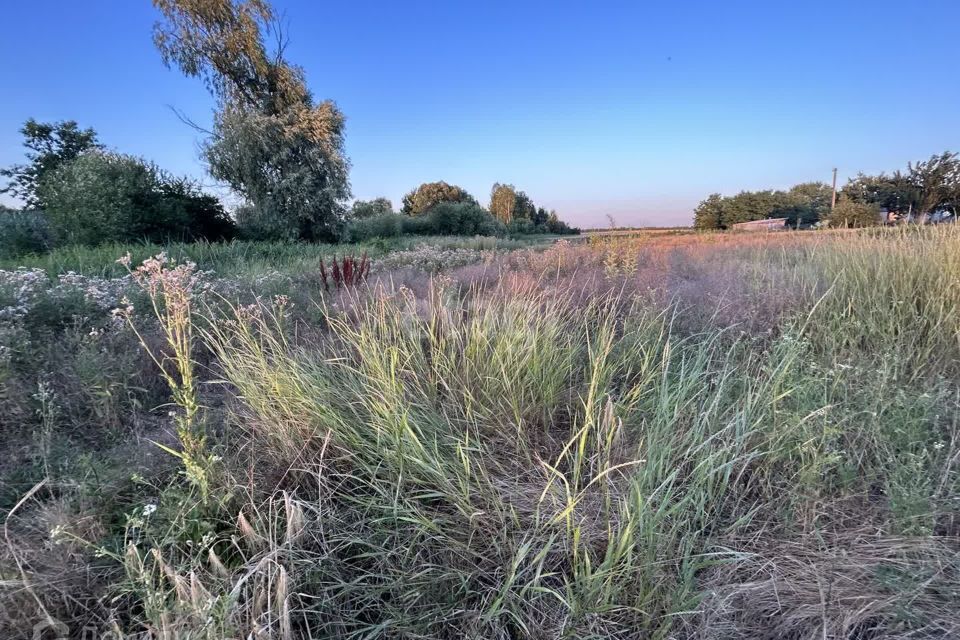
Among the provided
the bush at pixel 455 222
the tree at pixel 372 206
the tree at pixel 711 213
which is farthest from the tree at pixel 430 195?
the tree at pixel 711 213

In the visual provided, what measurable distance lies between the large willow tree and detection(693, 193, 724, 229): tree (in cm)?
2818

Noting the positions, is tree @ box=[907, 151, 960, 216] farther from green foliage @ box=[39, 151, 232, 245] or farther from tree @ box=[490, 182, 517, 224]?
tree @ box=[490, 182, 517, 224]

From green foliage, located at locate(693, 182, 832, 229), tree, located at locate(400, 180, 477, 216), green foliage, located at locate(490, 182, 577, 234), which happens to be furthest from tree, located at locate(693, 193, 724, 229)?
tree, located at locate(400, 180, 477, 216)

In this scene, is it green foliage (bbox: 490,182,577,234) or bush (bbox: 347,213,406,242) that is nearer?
bush (bbox: 347,213,406,242)

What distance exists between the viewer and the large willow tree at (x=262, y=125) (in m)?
13.5

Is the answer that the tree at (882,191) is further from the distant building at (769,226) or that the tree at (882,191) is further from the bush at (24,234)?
the bush at (24,234)

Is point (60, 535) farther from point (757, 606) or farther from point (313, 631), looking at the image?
point (757, 606)

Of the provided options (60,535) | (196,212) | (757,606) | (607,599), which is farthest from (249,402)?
(196,212)

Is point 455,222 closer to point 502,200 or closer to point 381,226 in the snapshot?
point 381,226

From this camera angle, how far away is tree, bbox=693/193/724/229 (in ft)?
106

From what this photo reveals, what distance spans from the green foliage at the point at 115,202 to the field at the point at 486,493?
9.71 meters

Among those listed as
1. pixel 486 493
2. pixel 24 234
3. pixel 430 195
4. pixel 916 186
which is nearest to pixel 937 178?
pixel 916 186

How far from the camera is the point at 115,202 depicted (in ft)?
32.0

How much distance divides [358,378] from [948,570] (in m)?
2.19
